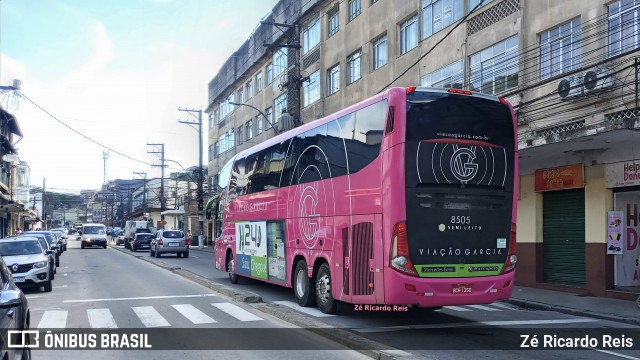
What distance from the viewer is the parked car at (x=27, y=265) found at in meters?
15.1

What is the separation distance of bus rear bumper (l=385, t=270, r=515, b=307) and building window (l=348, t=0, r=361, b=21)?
835 inches

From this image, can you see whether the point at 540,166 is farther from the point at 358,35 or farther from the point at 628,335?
the point at 358,35

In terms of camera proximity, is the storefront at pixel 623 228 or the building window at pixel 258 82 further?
the building window at pixel 258 82

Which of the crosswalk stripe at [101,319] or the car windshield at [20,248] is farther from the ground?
the car windshield at [20,248]

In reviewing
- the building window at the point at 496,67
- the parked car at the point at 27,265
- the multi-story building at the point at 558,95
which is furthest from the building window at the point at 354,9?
the parked car at the point at 27,265

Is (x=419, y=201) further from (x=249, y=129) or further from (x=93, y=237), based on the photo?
(x=93, y=237)

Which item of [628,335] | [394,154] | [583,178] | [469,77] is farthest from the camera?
[469,77]

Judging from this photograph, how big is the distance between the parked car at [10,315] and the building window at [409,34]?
19861mm

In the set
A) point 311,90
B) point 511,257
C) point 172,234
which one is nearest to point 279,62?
point 311,90

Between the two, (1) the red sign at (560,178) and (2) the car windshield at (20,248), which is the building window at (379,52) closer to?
(1) the red sign at (560,178)

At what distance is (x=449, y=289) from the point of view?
9.19 metres

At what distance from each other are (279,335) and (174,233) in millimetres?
26550

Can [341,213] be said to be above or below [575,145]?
below

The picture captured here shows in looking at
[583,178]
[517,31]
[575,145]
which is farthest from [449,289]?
[517,31]
